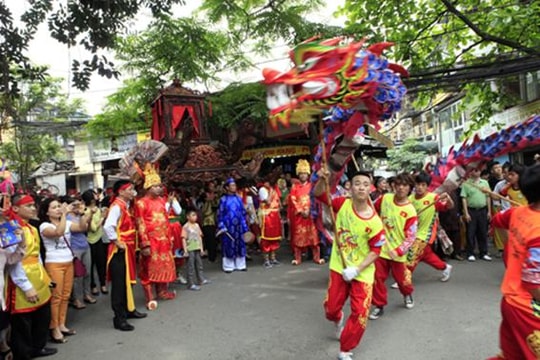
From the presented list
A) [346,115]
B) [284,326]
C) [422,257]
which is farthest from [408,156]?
[284,326]

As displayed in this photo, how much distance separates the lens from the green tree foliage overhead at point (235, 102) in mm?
10281

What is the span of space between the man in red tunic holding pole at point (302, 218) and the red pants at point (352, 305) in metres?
3.99

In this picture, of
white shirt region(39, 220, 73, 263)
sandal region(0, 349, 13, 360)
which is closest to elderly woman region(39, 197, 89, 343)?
white shirt region(39, 220, 73, 263)

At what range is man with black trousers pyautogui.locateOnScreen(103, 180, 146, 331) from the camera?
482cm

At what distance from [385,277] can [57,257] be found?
3498 millimetres

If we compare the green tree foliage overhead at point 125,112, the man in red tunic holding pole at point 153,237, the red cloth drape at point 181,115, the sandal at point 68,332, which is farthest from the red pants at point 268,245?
the green tree foliage overhead at point 125,112

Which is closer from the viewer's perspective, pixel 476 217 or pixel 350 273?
pixel 350 273

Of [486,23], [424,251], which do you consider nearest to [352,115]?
[424,251]

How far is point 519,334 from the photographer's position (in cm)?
236

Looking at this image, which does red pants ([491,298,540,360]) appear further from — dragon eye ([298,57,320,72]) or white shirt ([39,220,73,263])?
white shirt ([39,220,73,263])

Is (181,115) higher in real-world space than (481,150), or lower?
higher

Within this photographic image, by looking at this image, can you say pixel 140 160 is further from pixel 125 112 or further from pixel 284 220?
pixel 125 112

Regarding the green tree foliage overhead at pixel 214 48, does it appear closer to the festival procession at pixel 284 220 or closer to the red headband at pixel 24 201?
the festival procession at pixel 284 220

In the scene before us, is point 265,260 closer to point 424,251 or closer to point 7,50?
point 424,251
